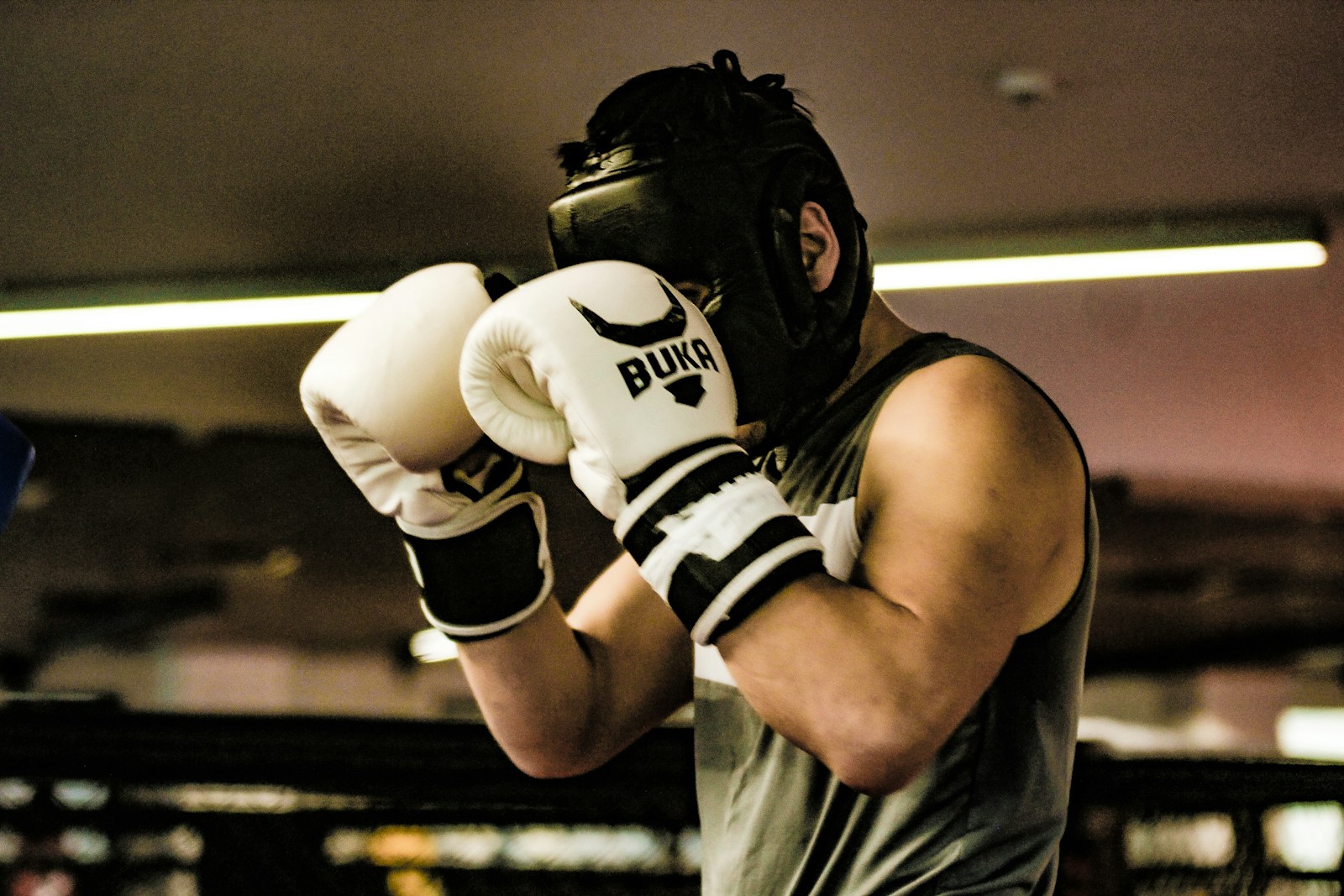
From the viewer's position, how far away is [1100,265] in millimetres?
3848

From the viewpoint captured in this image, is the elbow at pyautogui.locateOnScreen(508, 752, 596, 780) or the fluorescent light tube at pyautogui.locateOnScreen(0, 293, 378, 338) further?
the fluorescent light tube at pyautogui.locateOnScreen(0, 293, 378, 338)

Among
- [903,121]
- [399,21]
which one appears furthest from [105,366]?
[903,121]

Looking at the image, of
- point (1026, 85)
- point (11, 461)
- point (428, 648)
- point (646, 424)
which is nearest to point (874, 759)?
point (646, 424)

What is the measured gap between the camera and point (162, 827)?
5.75 feet

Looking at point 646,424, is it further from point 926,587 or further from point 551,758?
point 551,758

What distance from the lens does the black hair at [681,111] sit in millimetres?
1104

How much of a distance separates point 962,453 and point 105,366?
5.44m

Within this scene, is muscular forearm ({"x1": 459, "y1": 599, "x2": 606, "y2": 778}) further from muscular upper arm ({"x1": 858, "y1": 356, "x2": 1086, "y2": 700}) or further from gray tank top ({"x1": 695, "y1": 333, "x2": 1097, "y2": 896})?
muscular upper arm ({"x1": 858, "y1": 356, "x2": 1086, "y2": 700})

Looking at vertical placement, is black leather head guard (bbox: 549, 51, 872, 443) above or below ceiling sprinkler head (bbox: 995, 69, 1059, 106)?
above

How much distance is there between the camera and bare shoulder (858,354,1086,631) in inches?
35.4

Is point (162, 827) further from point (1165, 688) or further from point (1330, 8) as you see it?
point (1165, 688)

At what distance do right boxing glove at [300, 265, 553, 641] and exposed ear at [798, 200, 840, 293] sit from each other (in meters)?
0.33

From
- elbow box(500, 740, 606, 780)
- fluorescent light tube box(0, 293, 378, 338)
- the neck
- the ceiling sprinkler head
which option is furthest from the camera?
fluorescent light tube box(0, 293, 378, 338)

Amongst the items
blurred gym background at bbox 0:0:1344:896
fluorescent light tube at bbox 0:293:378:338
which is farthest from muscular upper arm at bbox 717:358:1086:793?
fluorescent light tube at bbox 0:293:378:338
